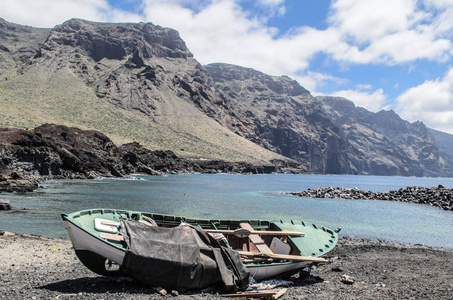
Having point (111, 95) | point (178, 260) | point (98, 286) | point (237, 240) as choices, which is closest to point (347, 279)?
point (237, 240)

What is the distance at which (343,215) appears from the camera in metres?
32.2

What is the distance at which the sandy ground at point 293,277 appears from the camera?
9234 mm

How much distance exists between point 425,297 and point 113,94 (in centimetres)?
14523

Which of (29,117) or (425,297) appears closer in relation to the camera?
(425,297)

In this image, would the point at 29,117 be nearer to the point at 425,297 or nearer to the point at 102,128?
the point at 102,128

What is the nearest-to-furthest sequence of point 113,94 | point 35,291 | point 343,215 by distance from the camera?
point 35,291
point 343,215
point 113,94

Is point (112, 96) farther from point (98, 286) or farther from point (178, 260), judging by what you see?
point (178, 260)

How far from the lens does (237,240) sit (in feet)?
44.6

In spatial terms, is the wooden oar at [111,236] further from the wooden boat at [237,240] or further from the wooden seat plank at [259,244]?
the wooden seat plank at [259,244]

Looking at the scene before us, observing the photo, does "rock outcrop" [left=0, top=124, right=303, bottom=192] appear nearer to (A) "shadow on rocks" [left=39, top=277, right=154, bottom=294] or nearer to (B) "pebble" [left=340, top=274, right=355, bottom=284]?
(A) "shadow on rocks" [left=39, top=277, right=154, bottom=294]

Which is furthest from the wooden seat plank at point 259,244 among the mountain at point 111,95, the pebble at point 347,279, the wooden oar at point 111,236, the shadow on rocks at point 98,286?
the mountain at point 111,95

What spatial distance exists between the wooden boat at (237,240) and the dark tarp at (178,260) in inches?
16.7

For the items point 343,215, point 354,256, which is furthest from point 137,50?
point 354,256

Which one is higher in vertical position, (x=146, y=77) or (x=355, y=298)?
(x=146, y=77)
